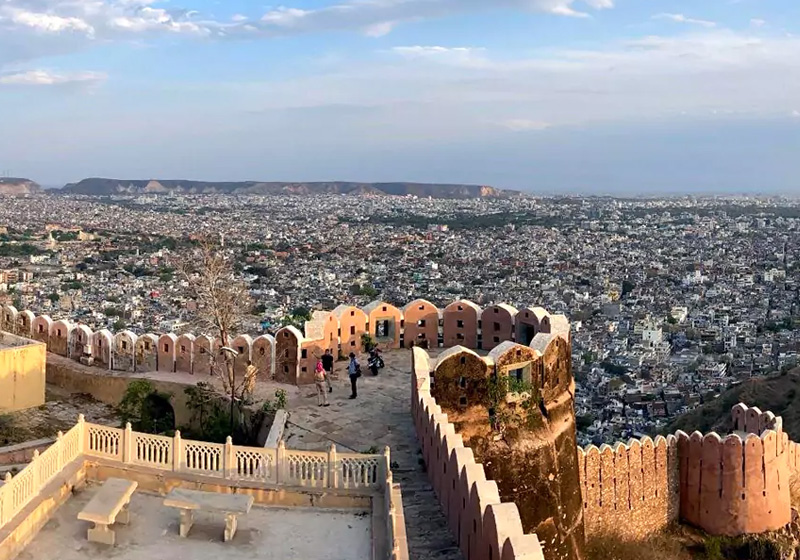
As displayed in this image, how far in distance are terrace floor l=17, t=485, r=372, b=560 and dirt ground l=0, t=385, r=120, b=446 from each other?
224 inches

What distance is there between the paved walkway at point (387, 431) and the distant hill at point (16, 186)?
172622 millimetres

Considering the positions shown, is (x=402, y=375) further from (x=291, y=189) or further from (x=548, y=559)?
(x=291, y=189)

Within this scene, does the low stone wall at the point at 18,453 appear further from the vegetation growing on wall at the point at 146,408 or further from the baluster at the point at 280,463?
the baluster at the point at 280,463

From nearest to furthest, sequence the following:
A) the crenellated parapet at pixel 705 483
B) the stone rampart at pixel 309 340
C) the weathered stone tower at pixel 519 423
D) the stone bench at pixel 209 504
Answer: the stone bench at pixel 209 504 < the weathered stone tower at pixel 519 423 < the crenellated parapet at pixel 705 483 < the stone rampart at pixel 309 340

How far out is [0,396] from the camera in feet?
45.2

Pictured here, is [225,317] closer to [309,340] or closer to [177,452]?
[309,340]

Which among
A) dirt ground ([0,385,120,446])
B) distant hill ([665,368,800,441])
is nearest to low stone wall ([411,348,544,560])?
dirt ground ([0,385,120,446])

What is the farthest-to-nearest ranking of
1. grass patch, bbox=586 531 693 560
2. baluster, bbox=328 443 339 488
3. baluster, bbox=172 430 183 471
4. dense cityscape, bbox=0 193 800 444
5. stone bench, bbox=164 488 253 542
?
dense cityscape, bbox=0 193 800 444 < grass patch, bbox=586 531 693 560 < baluster, bbox=172 430 183 471 < baluster, bbox=328 443 339 488 < stone bench, bbox=164 488 253 542

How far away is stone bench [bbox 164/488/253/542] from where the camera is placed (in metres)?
7.30

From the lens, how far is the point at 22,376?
14.1 metres

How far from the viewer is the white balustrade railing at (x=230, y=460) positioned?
805cm

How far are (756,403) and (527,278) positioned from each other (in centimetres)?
3144

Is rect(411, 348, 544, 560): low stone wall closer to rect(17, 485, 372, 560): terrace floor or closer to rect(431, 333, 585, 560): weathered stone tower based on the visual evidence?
rect(431, 333, 585, 560): weathered stone tower

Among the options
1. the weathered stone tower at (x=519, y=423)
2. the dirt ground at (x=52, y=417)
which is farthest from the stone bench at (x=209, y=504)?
the dirt ground at (x=52, y=417)
